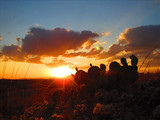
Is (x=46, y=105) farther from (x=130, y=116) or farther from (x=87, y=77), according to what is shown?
(x=130, y=116)

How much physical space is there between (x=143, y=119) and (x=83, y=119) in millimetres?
1522

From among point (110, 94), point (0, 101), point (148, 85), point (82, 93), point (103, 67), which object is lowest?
point (0, 101)

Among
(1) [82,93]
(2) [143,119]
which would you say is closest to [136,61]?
(1) [82,93]

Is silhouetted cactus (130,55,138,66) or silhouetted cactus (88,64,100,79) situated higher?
silhouetted cactus (130,55,138,66)

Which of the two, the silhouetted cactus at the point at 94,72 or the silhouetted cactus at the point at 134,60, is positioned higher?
the silhouetted cactus at the point at 134,60

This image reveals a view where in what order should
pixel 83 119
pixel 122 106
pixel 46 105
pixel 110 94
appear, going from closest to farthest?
pixel 122 106 < pixel 110 94 < pixel 83 119 < pixel 46 105

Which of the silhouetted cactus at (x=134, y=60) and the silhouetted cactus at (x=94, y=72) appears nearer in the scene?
the silhouetted cactus at (x=94, y=72)

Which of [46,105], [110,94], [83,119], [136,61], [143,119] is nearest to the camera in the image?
[143,119]

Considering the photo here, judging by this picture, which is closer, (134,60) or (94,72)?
(94,72)

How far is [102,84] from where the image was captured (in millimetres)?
4242

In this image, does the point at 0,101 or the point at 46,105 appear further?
the point at 0,101

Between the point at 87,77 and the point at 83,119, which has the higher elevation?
the point at 87,77

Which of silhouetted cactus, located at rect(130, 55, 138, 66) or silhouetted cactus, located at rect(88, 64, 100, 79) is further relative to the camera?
silhouetted cactus, located at rect(130, 55, 138, 66)

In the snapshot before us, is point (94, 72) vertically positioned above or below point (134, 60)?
below
